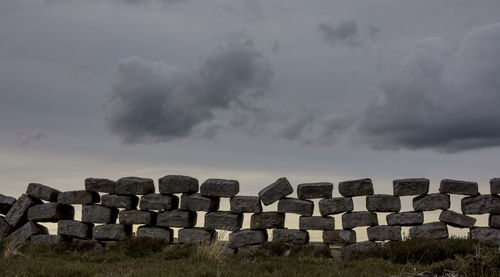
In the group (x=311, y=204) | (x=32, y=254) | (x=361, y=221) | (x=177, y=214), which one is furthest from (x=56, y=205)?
(x=361, y=221)

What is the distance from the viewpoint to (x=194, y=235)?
17.9m

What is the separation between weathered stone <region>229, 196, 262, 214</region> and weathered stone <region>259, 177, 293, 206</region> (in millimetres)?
218

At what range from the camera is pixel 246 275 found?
38.4ft

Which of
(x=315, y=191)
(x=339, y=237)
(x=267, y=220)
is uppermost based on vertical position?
(x=315, y=191)

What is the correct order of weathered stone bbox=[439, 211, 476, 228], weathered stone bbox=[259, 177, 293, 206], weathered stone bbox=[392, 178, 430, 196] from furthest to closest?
weathered stone bbox=[259, 177, 293, 206] < weathered stone bbox=[392, 178, 430, 196] < weathered stone bbox=[439, 211, 476, 228]

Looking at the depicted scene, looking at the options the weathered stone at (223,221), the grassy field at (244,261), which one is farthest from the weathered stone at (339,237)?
the weathered stone at (223,221)

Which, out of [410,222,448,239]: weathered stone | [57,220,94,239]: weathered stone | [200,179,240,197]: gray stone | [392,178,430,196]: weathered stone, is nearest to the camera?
[410,222,448,239]: weathered stone

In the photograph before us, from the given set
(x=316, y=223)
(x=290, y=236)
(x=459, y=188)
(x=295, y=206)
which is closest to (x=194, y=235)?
(x=290, y=236)

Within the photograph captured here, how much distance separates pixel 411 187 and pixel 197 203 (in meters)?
6.32

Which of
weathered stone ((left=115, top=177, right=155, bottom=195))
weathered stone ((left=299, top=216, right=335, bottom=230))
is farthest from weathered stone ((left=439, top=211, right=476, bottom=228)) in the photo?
weathered stone ((left=115, top=177, right=155, bottom=195))

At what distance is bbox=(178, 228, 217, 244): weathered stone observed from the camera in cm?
1784

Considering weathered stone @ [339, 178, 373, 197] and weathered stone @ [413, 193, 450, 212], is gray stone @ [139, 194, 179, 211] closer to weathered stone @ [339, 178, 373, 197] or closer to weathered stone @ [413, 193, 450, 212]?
weathered stone @ [339, 178, 373, 197]

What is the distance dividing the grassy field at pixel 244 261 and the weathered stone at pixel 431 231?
126 centimetres

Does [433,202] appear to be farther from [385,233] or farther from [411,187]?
[385,233]
